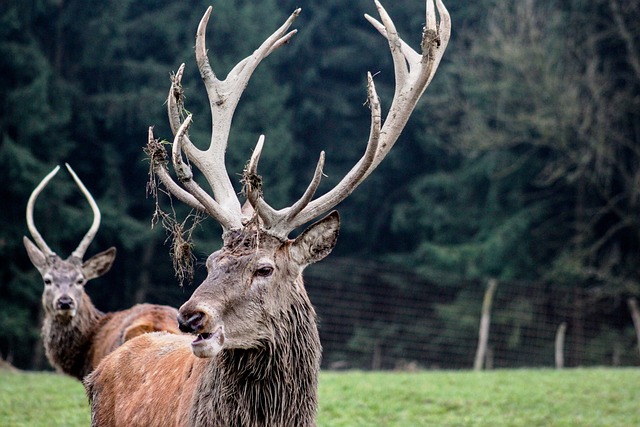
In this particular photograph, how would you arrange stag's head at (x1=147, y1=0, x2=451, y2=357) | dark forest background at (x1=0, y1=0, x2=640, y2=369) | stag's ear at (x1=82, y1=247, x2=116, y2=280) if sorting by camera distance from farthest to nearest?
dark forest background at (x1=0, y1=0, x2=640, y2=369) → stag's ear at (x1=82, y1=247, x2=116, y2=280) → stag's head at (x1=147, y1=0, x2=451, y2=357)

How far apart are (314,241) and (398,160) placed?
88.3ft

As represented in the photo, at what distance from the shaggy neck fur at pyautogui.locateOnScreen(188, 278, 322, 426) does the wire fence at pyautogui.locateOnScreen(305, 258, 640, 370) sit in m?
13.0

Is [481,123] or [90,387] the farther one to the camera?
[481,123]

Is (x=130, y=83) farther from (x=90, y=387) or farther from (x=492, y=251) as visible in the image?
(x=90, y=387)

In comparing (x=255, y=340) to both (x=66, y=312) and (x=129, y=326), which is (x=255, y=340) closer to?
(x=129, y=326)

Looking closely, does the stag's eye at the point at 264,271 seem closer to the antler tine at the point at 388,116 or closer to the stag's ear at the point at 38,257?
the antler tine at the point at 388,116

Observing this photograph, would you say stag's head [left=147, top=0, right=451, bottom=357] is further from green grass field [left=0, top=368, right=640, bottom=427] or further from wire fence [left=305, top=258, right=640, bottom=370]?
wire fence [left=305, top=258, right=640, bottom=370]

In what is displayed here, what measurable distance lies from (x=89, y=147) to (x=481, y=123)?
11.3m

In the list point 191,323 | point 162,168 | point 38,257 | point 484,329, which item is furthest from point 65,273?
point 484,329

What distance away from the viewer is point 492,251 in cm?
2606

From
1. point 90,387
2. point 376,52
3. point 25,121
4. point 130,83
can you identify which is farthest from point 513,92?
point 90,387

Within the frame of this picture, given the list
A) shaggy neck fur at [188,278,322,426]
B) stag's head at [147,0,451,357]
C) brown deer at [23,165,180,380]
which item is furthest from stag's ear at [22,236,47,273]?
shaggy neck fur at [188,278,322,426]

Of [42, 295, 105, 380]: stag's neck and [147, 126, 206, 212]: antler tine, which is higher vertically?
[147, 126, 206, 212]: antler tine

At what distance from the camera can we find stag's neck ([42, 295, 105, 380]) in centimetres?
840
